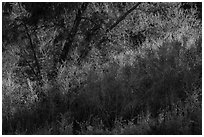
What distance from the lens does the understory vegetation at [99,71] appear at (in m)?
5.28

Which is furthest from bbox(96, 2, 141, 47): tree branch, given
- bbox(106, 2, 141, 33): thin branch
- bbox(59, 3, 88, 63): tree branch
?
bbox(59, 3, 88, 63): tree branch

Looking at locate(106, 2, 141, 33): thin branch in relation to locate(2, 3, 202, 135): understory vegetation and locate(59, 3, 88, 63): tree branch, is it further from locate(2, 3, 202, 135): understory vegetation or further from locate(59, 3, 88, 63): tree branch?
locate(59, 3, 88, 63): tree branch

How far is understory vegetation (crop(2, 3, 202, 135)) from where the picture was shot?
5.28m

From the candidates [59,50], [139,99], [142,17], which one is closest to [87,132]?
[139,99]

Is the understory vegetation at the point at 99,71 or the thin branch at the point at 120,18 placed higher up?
the thin branch at the point at 120,18

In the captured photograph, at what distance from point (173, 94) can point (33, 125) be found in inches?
78.6

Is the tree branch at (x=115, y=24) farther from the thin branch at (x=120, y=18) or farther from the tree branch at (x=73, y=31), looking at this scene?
the tree branch at (x=73, y=31)

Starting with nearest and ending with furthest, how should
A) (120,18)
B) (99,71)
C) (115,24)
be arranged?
(99,71)
(115,24)
(120,18)

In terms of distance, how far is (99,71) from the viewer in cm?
648

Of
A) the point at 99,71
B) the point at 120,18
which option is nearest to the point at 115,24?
the point at 120,18

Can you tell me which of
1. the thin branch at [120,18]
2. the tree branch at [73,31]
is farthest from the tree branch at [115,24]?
the tree branch at [73,31]

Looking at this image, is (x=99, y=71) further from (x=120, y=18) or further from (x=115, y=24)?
(x=120, y=18)

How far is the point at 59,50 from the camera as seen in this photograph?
7.11m

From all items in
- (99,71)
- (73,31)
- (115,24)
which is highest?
(115,24)
